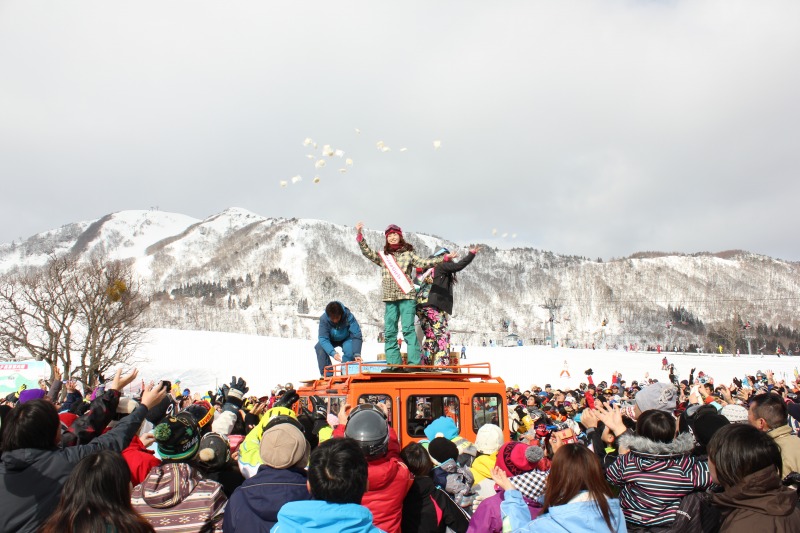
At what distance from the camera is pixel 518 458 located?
4508mm

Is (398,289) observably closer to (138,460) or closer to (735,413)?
(735,413)

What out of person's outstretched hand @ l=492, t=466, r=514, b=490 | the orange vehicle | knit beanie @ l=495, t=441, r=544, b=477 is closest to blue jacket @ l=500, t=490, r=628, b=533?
person's outstretched hand @ l=492, t=466, r=514, b=490

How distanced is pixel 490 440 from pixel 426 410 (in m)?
2.43

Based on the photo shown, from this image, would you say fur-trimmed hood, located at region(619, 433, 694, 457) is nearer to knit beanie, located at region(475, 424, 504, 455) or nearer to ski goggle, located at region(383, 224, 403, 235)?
knit beanie, located at region(475, 424, 504, 455)

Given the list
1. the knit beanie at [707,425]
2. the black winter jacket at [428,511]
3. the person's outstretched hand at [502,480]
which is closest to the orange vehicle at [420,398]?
the black winter jacket at [428,511]

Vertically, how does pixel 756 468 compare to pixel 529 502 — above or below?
above

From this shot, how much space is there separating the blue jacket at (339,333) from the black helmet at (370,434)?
6.36 metres

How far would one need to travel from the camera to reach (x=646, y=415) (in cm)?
403

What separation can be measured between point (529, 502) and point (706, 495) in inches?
43.0

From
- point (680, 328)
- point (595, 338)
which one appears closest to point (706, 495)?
point (595, 338)

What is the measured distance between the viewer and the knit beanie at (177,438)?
13.0ft

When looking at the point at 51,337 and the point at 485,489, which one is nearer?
the point at 485,489

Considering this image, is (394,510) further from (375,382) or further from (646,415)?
(375,382)

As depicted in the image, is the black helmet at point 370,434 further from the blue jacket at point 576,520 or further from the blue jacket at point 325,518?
the blue jacket at point 576,520
